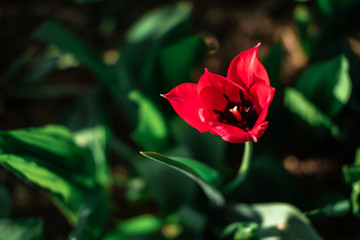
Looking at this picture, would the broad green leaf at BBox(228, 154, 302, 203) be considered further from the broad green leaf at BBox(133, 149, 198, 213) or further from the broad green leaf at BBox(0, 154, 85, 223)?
the broad green leaf at BBox(0, 154, 85, 223)

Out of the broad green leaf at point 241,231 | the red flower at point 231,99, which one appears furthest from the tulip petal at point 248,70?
the broad green leaf at point 241,231

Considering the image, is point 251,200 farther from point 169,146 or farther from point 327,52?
point 327,52

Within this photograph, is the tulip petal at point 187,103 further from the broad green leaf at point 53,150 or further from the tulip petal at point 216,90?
the broad green leaf at point 53,150

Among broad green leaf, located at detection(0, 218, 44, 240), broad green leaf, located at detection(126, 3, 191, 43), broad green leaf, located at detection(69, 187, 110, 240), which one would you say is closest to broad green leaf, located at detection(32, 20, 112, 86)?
broad green leaf, located at detection(126, 3, 191, 43)

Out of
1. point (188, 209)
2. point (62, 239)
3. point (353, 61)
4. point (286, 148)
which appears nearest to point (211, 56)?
point (286, 148)

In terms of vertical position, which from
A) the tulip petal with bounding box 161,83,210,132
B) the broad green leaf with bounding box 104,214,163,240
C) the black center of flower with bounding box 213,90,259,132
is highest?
the tulip petal with bounding box 161,83,210,132

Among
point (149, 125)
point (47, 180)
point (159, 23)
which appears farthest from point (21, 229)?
point (159, 23)

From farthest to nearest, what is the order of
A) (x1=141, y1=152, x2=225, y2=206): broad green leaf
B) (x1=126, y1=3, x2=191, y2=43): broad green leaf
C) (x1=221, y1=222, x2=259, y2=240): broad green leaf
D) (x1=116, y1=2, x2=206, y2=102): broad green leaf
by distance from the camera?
(x1=126, y1=3, x2=191, y2=43): broad green leaf, (x1=116, y1=2, x2=206, y2=102): broad green leaf, (x1=221, y1=222, x2=259, y2=240): broad green leaf, (x1=141, y1=152, x2=225, y2=206): broad green leaf

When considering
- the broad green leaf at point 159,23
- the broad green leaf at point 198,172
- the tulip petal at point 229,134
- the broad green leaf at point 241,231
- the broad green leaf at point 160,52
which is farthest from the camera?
the broad green leaf at point 159,23
